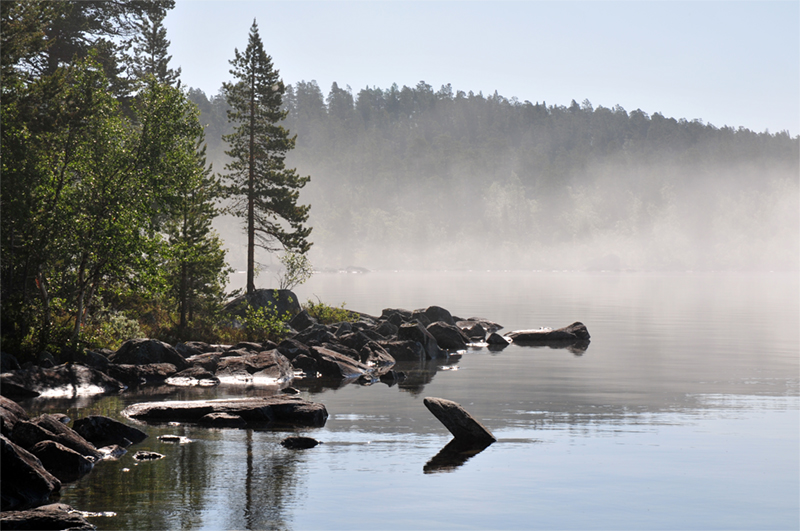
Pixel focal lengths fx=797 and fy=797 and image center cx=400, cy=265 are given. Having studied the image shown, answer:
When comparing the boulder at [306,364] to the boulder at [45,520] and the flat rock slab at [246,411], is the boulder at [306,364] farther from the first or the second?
the boulder at [45,520]

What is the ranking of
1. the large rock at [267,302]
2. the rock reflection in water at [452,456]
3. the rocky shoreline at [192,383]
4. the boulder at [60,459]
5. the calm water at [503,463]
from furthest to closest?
the large rock at [267,302], the rock reflection in water at [452,456], the boulder at [60,459], the rocky shoreline at [192,383], the calm water at [503,463]

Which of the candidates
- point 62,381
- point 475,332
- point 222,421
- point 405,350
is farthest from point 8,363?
point 475,332

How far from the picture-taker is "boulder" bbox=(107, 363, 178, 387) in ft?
85.5

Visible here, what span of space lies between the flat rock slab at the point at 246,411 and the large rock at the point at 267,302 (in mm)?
22481

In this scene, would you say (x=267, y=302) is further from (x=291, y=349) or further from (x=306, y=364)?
(x=306, y=364)

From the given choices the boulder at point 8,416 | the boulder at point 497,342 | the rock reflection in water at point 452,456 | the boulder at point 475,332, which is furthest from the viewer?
the boulder at point 475,332

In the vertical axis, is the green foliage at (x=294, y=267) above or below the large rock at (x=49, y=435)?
above

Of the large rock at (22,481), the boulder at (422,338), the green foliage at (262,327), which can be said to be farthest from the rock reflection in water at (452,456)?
the green foliage at (262,327)

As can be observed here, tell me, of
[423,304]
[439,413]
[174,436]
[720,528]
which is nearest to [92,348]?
[174,436]

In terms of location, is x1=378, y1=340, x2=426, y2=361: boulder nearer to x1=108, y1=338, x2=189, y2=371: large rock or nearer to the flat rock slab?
x1=108, y1=338, x2=189, y2=371: large rock

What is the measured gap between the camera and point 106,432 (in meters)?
17.2

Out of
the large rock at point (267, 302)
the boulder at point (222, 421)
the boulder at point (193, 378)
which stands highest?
the large rock at point (267, 302)

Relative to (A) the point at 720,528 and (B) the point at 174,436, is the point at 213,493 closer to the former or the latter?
(B) the point at 174,436

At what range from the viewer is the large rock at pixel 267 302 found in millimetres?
43938
